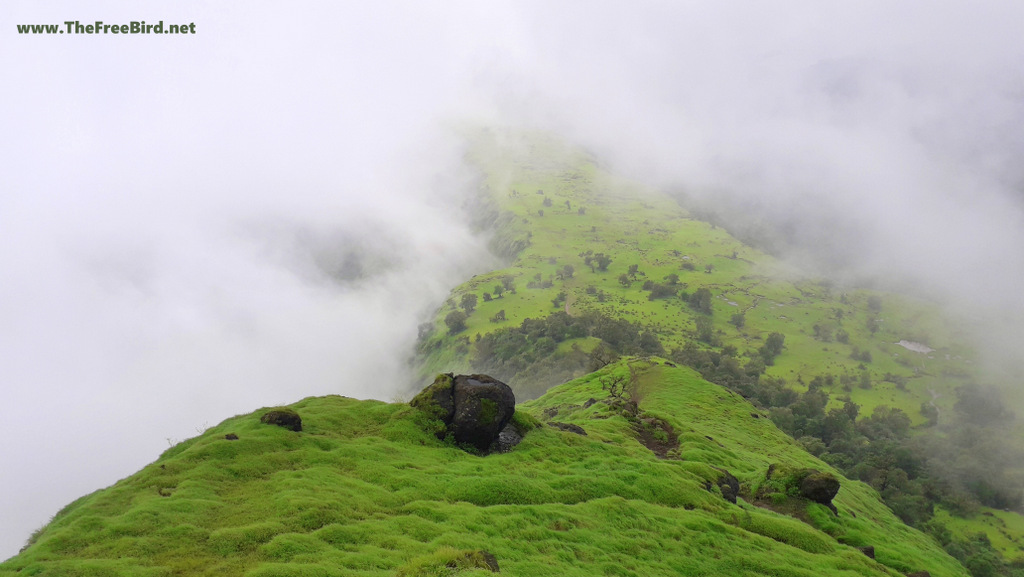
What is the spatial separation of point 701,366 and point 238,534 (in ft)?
514

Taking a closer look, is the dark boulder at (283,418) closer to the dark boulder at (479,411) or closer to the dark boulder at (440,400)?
the dark boulder at (440,400)

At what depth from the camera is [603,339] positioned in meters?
176

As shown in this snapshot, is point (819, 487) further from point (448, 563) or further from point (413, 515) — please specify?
point (448, 563)

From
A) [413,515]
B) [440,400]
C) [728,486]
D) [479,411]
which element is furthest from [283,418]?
[728,486]

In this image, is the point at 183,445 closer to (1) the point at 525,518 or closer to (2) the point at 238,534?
(2) the point at 238,534

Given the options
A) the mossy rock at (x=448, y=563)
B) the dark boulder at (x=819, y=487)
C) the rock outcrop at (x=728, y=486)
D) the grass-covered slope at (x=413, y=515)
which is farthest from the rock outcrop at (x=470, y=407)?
the dark boulder at (x=819, y=487)

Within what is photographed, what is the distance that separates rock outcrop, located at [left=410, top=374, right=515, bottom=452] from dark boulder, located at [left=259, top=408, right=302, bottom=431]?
9671 millimetres

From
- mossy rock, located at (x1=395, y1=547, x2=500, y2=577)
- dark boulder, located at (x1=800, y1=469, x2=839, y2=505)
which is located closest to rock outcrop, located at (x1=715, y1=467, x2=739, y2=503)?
dark boulder, located at (x1=800, y1=469, x2=839, y2=505)

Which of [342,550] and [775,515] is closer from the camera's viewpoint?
[342,550]

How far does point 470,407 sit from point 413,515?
1396 cm

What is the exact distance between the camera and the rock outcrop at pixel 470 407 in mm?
41438

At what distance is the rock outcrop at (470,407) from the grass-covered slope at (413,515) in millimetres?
1684

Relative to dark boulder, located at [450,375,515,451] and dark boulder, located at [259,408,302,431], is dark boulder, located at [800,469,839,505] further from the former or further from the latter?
dark boulder, located at [259,408,302,431]

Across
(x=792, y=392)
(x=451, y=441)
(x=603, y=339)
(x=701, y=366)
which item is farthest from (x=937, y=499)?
(x=451, y=441)
